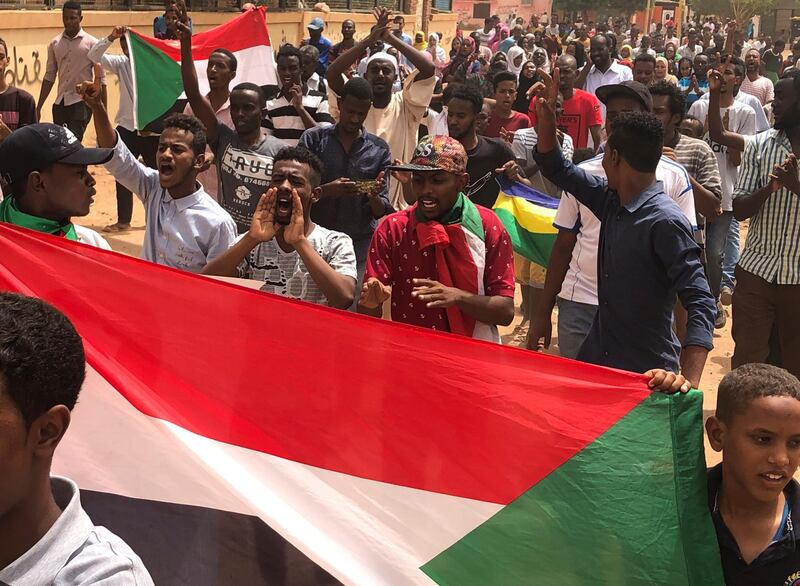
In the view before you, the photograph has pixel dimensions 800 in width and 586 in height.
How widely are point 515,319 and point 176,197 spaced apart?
5063 millimetres

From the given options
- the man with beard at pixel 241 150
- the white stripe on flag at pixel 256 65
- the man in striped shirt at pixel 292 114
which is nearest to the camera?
the man with beard at pixel 241 150

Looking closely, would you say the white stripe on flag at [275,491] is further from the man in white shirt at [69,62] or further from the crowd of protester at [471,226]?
the man in white shirt at [69,62]

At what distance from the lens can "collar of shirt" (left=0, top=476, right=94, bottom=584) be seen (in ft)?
6.17

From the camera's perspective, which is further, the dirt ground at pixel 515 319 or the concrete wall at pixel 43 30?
the concrete wall at pixel 43 30

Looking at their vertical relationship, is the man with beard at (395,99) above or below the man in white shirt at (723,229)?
above

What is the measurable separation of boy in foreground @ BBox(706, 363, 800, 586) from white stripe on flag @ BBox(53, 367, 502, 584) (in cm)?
67

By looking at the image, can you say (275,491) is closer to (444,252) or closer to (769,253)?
(444,252)

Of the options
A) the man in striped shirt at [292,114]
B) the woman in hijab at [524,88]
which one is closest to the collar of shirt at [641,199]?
the man in striped shirt at [292,114]

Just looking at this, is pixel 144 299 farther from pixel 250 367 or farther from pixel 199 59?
pixel 199 59

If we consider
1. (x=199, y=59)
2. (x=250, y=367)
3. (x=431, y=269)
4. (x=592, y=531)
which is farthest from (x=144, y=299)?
(x=199, y=59)

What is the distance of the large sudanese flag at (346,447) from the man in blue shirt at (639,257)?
1.02 m

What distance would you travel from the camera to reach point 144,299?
11.7 ft

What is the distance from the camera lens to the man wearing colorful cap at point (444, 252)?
4.33m

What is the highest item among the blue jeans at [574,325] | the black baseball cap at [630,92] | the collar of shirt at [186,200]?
the black baseball cap at [630,92]
